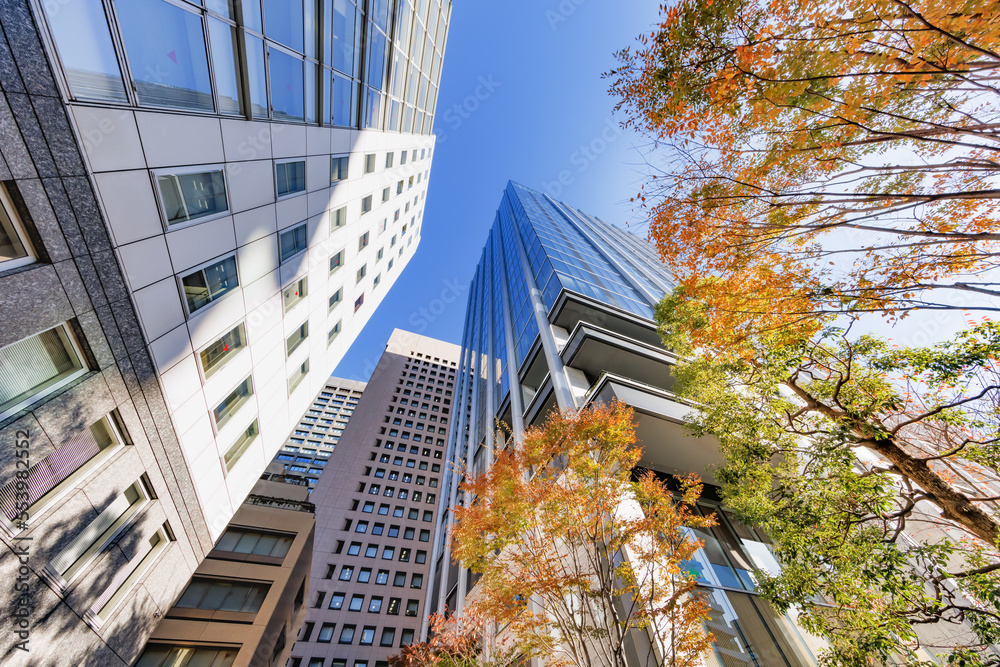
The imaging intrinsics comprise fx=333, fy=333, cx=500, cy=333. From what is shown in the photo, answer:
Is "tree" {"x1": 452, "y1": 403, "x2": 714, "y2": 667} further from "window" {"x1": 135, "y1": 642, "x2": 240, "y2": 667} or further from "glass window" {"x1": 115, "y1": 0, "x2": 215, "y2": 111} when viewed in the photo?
"window" {"x1": 135, "y1": 642, "x2": 240, "y2": 667}

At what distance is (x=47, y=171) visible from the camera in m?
5.43

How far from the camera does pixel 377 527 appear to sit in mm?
39719

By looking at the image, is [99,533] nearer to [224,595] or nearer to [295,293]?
[295,293]

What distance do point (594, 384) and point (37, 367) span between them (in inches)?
578

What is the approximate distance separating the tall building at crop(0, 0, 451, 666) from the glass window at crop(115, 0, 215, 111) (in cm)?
4

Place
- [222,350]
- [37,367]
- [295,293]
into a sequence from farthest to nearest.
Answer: [295,293], [222,350], [37,367]

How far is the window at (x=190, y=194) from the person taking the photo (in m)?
7.46

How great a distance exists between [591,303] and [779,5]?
12.7 m

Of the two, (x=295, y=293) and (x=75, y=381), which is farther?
(x=295, y=293)

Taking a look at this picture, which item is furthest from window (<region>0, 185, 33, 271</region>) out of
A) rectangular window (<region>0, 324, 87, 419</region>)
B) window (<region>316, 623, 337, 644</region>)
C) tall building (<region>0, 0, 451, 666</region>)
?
window (<region>316, 623, 337, 644</region>)

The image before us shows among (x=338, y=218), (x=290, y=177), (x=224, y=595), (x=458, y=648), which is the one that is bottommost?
(x=458, y=648)

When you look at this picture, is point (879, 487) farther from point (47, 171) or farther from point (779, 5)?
point (47, 171)

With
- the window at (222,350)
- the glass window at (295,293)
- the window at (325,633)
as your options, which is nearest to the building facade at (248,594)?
the window at (222,350)

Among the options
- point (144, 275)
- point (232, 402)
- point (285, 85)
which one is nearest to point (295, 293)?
point (232, 402)
